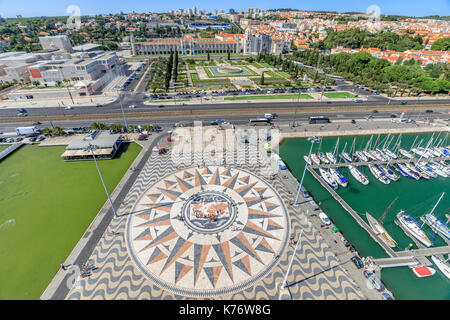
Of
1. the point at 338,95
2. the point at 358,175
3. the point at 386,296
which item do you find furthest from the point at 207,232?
the point at 338,95

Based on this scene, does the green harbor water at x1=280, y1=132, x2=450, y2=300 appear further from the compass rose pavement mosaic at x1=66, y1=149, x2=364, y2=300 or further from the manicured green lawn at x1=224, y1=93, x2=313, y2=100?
the manicured green lawn at x1=224, y1=93, x2=313, y2=100

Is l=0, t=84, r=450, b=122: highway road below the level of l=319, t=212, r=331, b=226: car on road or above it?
above

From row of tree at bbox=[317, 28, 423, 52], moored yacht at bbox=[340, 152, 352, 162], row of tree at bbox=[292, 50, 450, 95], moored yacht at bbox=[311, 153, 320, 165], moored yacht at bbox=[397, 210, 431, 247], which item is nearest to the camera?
moored yacht at bbox=[397, 210, 431, 247]

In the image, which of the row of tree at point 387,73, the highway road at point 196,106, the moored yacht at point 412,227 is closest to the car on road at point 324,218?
the moored yacht at point 412,227

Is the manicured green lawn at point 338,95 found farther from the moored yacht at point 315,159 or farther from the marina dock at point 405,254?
the marina dock at point 405,254

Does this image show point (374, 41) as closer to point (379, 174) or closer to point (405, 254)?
point (379, 174)

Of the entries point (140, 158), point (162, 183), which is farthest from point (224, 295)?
point (140, 158)

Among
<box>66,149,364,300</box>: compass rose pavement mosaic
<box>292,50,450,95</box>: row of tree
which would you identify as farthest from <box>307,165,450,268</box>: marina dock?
<box>292,50,450,95</box>: row of tree
